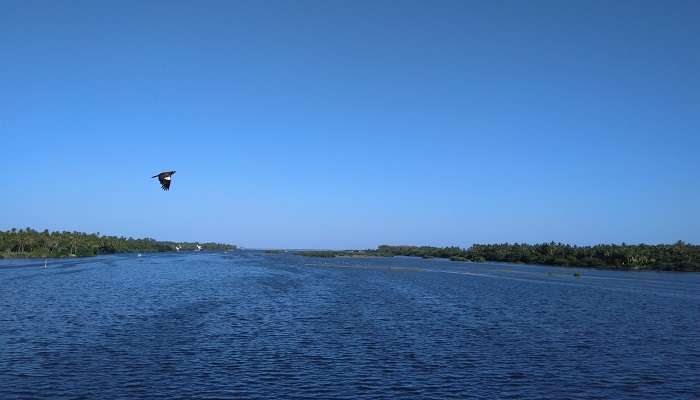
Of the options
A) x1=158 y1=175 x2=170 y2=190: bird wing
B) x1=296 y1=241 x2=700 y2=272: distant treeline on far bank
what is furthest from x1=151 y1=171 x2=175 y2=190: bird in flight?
x1=296 y1=241 x2=700 y2=272: distant treeline on far bank

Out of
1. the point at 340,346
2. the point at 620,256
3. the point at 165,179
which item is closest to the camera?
the point at 165,179

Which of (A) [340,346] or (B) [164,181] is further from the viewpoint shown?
(A) [340,346]

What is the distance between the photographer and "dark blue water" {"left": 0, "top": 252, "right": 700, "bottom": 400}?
24.2 m

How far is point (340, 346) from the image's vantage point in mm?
33188

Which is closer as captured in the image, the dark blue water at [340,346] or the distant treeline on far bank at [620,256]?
the dark blue water at [340,346]

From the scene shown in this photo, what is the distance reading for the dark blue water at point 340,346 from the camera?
2425cm

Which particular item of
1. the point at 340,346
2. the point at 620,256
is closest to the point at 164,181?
the point at 340,346

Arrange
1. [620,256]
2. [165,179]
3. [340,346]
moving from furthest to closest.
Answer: [620,256], [340,346], [165,179]

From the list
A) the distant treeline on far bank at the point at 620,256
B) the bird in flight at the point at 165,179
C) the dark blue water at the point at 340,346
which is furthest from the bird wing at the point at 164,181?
the distant treeline on far bank at the point at 620,256

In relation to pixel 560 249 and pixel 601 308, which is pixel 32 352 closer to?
pixel 601 308

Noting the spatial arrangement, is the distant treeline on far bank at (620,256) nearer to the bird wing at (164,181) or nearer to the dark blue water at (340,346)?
the dark blue water at (340,346)

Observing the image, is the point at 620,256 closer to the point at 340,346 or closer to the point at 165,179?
the point at 340,346

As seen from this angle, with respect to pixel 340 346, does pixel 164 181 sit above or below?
above

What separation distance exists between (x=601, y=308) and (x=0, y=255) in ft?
521
